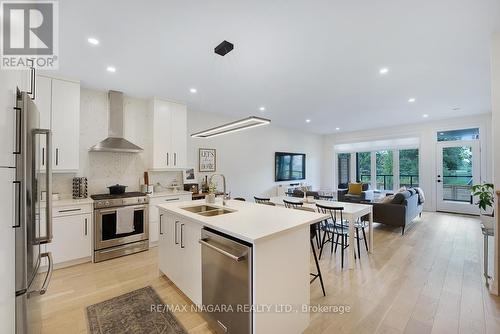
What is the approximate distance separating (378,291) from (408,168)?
6297 millimetres

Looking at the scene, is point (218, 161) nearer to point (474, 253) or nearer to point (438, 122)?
point (474, 253)

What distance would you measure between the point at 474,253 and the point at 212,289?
166 inches

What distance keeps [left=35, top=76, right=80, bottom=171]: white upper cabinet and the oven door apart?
901mm

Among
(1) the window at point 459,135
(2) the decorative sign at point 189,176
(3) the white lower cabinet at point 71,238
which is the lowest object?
(3) the white lower cabinet at point 71,238

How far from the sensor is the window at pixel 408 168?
7074mm

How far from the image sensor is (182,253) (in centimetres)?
231

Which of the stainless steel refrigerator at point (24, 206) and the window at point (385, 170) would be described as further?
the window at point (385, 170)

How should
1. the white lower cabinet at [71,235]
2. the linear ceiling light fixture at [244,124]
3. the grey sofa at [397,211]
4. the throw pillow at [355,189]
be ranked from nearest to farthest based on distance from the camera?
the linear ceiling light fixture at [244,124] < the white lower cabinet at [71,235] < the grey sofa at [397,211] < the throw pillow at [355,189]

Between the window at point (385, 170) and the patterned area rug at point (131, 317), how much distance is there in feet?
26.1

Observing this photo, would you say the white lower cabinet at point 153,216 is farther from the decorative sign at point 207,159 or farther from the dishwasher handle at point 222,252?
the dishwasher handle at point 222,252

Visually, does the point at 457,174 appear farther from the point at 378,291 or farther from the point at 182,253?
the point at 182,253

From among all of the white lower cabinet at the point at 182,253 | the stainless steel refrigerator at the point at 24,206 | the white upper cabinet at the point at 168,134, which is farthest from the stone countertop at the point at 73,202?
the stainless steel refrigerator at the point at 24,206

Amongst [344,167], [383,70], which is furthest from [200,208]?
[344,167]

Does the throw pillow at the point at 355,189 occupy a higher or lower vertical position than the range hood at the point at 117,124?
lower
